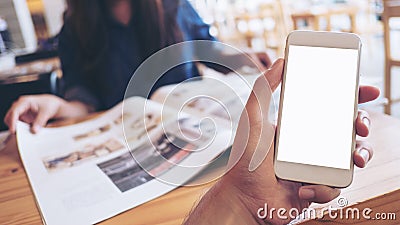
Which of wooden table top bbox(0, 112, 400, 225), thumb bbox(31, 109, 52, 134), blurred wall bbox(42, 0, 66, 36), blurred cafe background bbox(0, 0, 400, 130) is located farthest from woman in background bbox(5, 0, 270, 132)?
blurred wall bbox(42, 0, 66, 36)

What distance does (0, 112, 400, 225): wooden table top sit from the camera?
34 cm

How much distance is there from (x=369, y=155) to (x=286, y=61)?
11 cm

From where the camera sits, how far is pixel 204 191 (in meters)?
0.37

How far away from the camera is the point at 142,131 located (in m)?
0.53

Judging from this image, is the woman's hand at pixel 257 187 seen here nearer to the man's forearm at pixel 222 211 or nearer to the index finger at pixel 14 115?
the man's forearm at pixel 222 211

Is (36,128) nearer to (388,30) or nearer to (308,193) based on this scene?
(308,193)

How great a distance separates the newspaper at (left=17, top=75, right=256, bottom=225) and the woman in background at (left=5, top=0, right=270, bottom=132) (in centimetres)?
34

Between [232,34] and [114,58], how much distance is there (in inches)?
93.0

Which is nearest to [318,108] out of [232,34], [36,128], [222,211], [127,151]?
[222,211]

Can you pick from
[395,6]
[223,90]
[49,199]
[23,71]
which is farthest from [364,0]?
[49,199]

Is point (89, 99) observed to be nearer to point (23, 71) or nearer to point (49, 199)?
point (49, 199)

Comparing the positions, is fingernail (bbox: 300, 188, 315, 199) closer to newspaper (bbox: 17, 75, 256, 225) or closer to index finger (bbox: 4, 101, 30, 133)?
newspaper (bbox: 17, 75, 256, 225)

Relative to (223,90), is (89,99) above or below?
below

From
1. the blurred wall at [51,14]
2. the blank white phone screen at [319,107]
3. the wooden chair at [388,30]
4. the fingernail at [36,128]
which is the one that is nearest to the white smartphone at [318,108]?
the blank white phone screen at [319,107]
